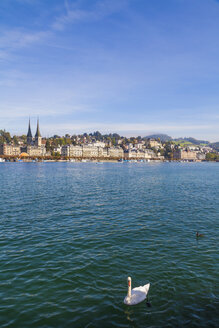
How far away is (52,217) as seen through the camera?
2959 cm

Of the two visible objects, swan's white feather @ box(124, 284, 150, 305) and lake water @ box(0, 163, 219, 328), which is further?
swan's white feather @ box(124, 284, 150, 305)

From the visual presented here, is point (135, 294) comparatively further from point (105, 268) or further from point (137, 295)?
point (105, 268)

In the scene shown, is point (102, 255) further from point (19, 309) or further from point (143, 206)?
point (143, 206)

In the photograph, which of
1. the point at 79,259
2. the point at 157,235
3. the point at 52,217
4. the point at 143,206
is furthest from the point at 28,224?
the point at 143,206

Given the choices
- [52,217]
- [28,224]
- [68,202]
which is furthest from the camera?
[68,202]

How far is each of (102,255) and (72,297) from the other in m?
5.51

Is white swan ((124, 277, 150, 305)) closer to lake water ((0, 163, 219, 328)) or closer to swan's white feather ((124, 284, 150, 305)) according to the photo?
swan's white feather ((124, 284, 150, 305))

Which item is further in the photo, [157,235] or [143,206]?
[143,206]

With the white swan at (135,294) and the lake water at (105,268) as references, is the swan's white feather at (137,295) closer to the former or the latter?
the white swan at (135,294)

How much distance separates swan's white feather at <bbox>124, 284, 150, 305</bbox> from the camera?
41.5ft

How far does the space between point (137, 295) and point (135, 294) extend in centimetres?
11

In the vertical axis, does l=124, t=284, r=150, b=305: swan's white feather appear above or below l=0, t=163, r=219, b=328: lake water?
above

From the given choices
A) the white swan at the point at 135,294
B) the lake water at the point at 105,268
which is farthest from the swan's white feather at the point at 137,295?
the lake water at the point at 105,268

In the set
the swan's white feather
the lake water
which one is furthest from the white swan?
the lake water
